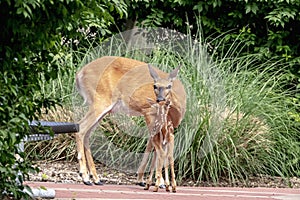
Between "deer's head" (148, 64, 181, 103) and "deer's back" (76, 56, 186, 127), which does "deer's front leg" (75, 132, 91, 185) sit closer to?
"deer's back" (76, 56, 186, 127)

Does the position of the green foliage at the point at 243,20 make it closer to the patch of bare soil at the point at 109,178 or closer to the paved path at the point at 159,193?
the patch of bare soil at the point at 109,178

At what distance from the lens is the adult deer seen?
7230 mm

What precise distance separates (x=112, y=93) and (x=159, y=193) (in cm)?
137

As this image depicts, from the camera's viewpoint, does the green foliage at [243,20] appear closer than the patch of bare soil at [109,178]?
No

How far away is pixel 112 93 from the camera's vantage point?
7477mm

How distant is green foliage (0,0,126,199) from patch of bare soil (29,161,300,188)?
3.13 metres

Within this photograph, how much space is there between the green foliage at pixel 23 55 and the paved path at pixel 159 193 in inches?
56.5

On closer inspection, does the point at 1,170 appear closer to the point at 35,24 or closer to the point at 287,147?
the point at 35,24

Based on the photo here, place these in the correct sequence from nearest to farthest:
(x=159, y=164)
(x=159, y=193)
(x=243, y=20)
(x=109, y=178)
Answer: (x=159, y=193) < (x=159, y=164) < (x=109, y=178) < (x=243, y=20)

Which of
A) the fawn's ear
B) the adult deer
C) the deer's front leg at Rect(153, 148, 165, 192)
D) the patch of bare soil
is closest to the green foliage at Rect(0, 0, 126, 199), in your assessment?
the deer's front leg at Rect(153, 148, 165, 192)

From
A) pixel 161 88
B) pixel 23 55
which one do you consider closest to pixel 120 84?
pixel 161 88

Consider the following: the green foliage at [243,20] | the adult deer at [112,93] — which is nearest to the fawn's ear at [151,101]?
the adult deer at [112,93]

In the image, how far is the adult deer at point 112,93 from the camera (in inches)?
285

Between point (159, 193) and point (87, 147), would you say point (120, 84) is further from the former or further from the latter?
point (159, 193)
